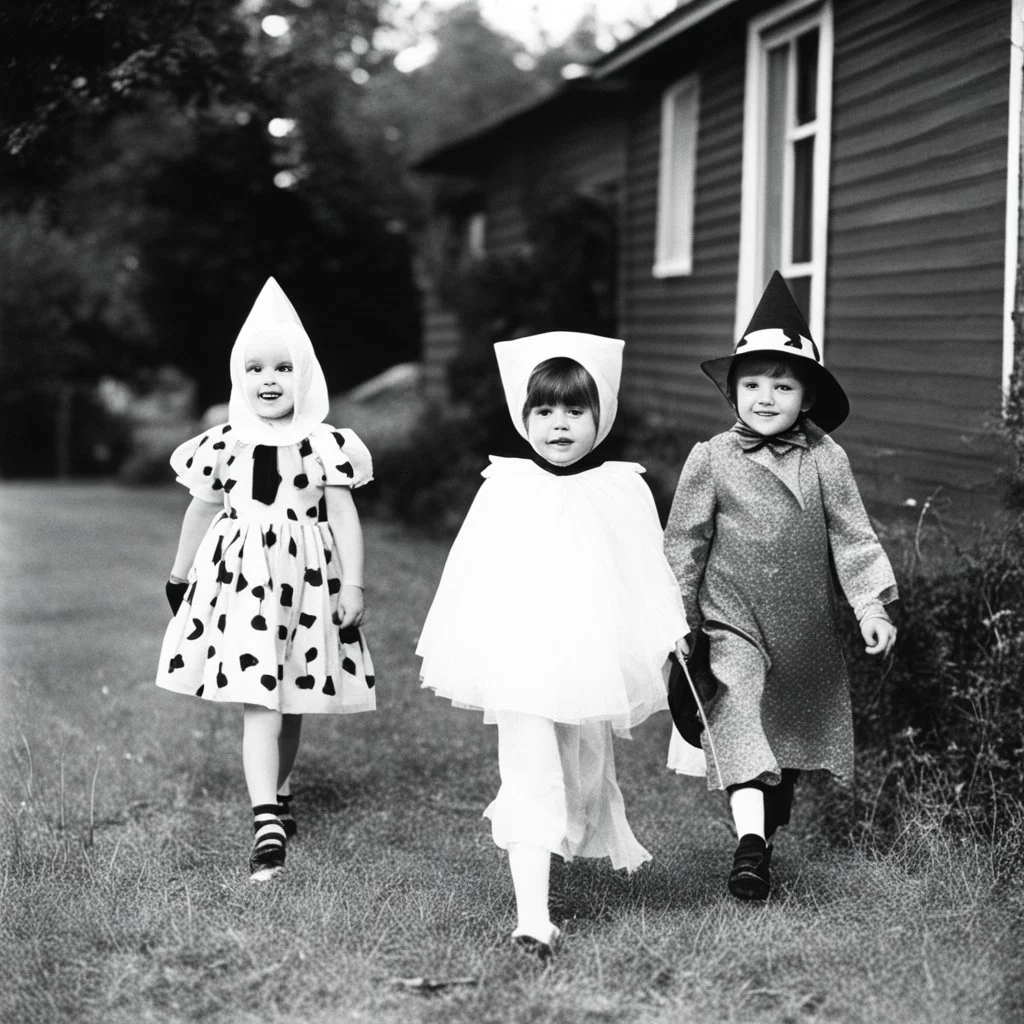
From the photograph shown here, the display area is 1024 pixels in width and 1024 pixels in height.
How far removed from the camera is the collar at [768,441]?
4.44 meters

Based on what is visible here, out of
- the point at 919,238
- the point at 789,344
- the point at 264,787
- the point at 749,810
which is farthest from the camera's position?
the point at 919,238

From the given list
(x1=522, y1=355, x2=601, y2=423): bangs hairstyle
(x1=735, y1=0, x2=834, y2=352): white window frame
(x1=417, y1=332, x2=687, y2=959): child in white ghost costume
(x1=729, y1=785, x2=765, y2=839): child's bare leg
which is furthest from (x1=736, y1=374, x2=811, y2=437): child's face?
(x1=735, y1=0, x2=834, y2=352): white window frame

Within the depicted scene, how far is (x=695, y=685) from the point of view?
174 inches

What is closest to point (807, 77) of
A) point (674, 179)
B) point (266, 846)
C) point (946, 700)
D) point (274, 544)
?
point (674, 179)

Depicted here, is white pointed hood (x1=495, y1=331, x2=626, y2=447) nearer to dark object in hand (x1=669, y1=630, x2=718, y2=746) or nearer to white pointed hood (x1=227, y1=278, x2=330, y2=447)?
dark object in hand (x1=669, y1=630, x2=718, y2=746)

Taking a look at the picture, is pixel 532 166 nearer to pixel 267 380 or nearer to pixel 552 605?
pixel 267 380

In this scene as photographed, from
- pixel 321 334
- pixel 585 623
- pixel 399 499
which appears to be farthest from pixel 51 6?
pixel 321 334

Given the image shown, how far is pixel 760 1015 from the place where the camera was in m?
3.40

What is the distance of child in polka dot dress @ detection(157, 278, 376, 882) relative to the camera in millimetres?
4770

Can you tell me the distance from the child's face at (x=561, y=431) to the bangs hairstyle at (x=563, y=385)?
17 millimetres

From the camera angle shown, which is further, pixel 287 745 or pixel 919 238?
pixel 919 238

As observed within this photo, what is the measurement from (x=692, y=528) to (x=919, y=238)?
13.5 feet

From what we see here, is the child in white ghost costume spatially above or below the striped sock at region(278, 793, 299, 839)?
above

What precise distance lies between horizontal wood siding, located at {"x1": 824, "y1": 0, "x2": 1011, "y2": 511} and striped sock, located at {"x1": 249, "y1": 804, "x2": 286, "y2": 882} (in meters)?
3.25
